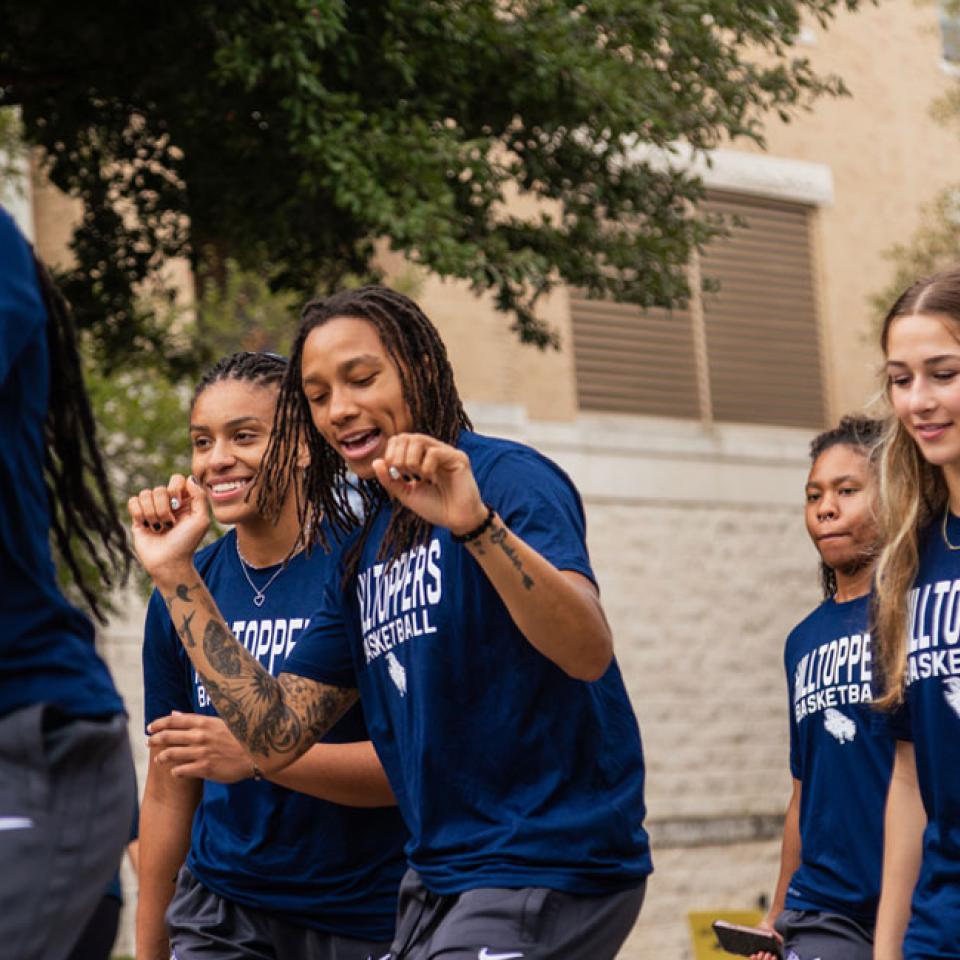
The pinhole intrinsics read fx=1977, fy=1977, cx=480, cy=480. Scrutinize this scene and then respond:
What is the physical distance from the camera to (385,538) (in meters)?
4.03

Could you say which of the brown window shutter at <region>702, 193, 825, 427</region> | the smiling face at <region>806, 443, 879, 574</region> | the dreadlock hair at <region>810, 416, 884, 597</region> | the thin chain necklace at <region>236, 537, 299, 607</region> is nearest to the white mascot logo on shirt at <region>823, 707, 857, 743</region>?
the smiling face at <region>806, 443, 879, 574</region>

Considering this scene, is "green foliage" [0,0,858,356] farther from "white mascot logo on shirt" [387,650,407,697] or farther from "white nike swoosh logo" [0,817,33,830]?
"white nike swoosh logo" [0,817,33,830]

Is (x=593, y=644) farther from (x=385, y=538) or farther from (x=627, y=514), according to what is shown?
(x=627, y=514)

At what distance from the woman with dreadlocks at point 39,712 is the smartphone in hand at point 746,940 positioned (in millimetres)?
3131

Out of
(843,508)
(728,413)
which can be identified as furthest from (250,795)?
(728,413)

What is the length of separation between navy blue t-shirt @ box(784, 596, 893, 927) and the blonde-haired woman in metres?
0.83

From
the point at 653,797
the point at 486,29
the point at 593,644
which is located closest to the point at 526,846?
the point at 593,644

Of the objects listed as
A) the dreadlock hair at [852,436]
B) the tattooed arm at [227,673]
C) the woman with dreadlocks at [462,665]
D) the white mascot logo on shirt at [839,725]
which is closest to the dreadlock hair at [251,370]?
the woman with dreadlocks at [462,665]

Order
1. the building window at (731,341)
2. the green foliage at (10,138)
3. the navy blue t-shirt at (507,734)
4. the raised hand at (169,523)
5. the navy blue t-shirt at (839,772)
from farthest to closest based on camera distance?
1. the building window at (731,341)
2. the green foliage at (10,138)
3. the navy blue t-shirt at (839,772)
4. the raised hand at (169,523)
5. the navy blue t-shirt at (507,734)

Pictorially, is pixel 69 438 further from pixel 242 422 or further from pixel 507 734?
pixel 242 422

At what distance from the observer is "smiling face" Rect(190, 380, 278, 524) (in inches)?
193

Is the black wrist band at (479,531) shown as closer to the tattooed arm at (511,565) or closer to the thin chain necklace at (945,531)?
the tattooed arm at (511,565)

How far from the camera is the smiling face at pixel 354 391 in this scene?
392cm

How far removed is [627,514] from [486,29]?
941cm
